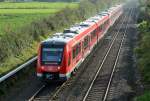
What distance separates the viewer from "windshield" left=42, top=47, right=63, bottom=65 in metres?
22.4

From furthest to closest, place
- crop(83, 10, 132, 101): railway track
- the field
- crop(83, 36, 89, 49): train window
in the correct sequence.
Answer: the field, crop(83, 36, 89, 49): train window, crop(83, 10, 132, 101): railway track

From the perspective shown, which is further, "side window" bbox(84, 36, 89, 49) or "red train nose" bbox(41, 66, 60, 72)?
"side window" bbox(84, 36, 89, 49)

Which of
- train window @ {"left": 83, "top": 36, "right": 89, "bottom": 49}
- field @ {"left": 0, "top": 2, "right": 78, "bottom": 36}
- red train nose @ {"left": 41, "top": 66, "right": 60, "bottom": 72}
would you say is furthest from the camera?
field @ {"left": 0, "top": 2, "right": 78, "bottom": 36}

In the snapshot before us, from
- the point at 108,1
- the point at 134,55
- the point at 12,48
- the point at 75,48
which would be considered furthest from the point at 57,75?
the point at 108,1

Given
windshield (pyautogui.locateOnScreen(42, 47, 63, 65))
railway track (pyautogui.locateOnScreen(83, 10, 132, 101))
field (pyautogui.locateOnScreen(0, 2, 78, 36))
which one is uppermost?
windshield (pyautogui.locateOnScreen(42, 47, 63, 65))

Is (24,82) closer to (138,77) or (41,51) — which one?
(41,51)

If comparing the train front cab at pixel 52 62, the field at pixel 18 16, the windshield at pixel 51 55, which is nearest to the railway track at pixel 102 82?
the train front cab at pixel 52 62

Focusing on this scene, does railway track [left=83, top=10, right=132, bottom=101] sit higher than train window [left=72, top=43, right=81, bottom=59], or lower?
lower

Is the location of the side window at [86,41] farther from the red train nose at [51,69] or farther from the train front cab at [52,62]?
the red train nose at [51,69]

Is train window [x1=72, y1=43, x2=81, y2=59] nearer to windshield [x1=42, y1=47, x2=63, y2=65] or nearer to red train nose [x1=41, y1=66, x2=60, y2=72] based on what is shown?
windshield [x1=42, y1=47, x2=63, y2=65]

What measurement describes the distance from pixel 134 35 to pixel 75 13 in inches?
692

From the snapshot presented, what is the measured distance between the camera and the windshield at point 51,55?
2242 cm

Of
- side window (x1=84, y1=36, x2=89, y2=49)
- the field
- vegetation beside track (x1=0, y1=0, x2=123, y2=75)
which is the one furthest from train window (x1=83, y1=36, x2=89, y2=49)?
the field

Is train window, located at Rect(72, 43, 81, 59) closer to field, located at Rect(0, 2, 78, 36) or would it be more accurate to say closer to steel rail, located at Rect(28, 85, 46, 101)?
steel rail, located at Rect(28, 85, 46, 101)
